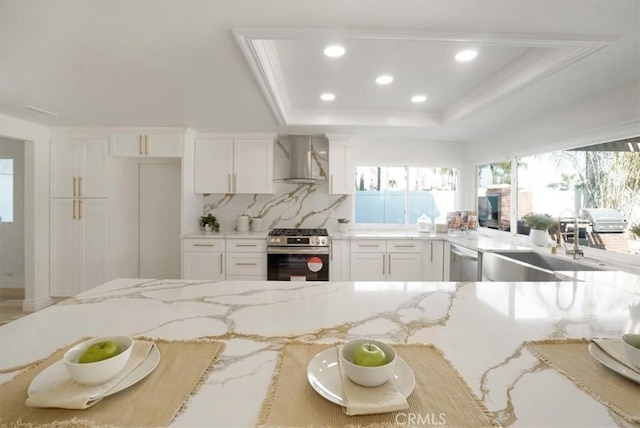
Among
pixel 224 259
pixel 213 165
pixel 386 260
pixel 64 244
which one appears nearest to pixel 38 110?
pixel 64 244

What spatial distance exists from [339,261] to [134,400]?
304 centimetres

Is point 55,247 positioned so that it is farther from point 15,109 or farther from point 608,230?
point 608,230

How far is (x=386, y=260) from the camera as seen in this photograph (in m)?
3.58

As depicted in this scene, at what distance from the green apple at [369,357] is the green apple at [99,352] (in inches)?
21.2

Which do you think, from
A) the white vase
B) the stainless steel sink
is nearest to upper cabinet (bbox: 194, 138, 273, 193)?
the stainless steel sink

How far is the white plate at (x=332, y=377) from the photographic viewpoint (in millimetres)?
601

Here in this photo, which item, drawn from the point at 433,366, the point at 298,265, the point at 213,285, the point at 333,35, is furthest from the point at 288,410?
the point at 298,265

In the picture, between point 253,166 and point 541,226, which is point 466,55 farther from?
point 253,166

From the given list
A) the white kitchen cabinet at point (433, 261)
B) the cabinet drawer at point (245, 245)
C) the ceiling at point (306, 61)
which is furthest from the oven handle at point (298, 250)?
the ceiling at point (306, 61)

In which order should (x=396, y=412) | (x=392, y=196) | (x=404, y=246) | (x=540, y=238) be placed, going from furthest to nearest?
(x=392, y=196) < (x=404, y=246) < (x=540, y=238) < (x=396, y=412)

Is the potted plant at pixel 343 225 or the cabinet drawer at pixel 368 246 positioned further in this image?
the potted plant at pixel 343 225

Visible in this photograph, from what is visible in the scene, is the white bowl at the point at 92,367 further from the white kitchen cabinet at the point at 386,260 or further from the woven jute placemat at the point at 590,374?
the white kitchen cabinet at the point at 386,260

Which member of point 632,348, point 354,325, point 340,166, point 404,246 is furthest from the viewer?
point 340,166

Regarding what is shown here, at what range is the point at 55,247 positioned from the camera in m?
3.51
